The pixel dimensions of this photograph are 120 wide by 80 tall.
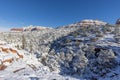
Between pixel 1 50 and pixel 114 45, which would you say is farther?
pixel 114 45

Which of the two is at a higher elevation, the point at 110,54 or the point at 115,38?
the point at 115,38

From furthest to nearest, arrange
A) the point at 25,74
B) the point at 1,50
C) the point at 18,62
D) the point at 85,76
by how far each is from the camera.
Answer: the point at 85,76 → the point at 1,50 → the point at 18,62 → the point at 25,74

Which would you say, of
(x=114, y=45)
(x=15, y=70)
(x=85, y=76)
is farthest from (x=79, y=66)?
(x=15, y=70)

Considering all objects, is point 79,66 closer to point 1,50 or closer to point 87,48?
point 87,48

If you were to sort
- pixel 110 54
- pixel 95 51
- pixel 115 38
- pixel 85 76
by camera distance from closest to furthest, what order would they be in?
pixel 85 76, pixel 110 54, pixel 95 51, pixel 115 38

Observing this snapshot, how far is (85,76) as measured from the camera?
48.8 meters

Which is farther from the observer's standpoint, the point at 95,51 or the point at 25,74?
the point at 95,51

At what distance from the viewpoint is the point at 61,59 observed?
56.6 metres

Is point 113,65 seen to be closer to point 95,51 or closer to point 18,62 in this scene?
point 95,51

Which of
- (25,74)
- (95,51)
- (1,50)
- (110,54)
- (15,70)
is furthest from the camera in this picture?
(95,51)

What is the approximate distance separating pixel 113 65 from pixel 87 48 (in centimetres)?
1485

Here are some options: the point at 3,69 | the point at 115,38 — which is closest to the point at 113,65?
the point at 115,38

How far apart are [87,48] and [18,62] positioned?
3537 cm

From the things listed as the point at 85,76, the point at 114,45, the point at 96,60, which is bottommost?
the point at 85,76
